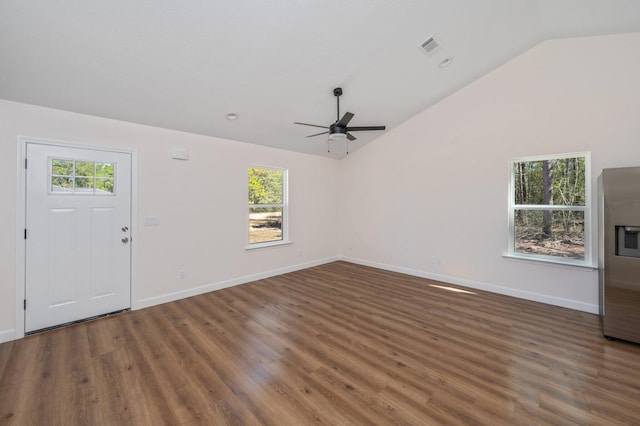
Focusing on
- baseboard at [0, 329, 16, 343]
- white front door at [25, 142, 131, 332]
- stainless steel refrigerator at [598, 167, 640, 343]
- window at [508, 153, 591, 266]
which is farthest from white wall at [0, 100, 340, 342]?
stainless steel refrigerator at [598, 167, 640, 343]

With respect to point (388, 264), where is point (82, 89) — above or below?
above

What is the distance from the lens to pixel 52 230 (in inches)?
114

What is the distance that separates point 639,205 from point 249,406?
13.0ft

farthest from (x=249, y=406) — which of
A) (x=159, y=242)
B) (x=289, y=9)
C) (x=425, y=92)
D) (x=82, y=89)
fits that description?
(x=425, y=92)

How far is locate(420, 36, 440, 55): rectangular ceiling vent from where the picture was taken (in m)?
3.06

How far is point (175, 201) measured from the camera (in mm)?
3781

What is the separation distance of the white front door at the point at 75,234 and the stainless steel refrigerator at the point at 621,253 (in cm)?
558

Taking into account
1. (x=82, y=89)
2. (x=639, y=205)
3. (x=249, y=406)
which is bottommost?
(x=249, y=406)

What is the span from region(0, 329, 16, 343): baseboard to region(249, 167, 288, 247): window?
9.63 ft

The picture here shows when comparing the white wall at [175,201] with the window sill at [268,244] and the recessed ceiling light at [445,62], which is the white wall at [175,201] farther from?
the recessed ceiling light at [445,62]

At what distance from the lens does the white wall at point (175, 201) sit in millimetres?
2682

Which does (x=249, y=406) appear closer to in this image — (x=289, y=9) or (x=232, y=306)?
(x=232, y=306)

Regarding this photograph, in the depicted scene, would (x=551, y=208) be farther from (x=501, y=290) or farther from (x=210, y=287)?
(x=210, y=287)

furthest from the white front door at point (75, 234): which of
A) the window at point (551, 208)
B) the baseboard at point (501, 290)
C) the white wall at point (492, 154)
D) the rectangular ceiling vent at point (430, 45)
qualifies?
the window at point (551, 208)
